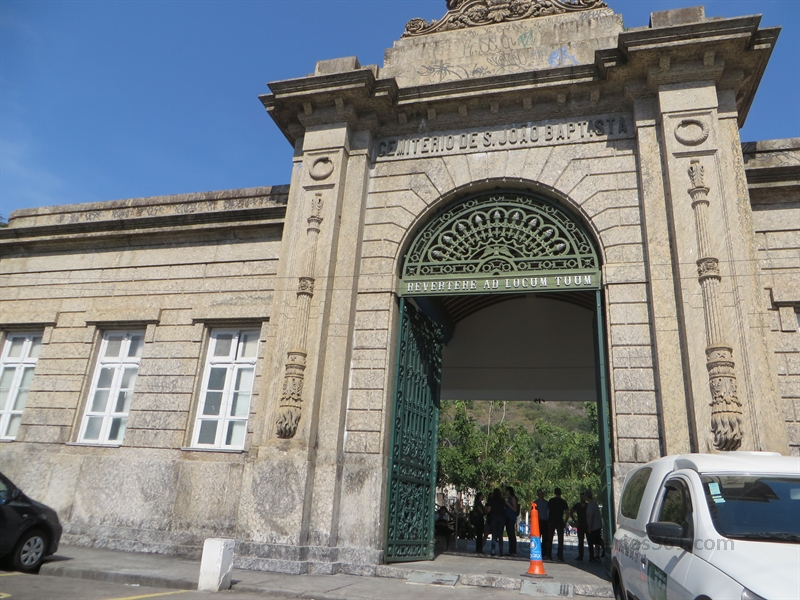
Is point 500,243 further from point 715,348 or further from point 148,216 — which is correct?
point 148,216

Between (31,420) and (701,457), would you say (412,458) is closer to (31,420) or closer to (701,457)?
(701,457)

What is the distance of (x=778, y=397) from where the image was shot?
742cm

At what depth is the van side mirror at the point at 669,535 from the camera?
377 cm

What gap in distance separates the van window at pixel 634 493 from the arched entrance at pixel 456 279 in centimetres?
286

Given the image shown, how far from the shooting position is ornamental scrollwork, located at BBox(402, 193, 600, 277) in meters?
9.40

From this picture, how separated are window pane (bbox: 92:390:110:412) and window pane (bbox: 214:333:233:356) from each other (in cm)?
240

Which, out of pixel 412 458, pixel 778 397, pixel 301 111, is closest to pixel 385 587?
pixel 412 458

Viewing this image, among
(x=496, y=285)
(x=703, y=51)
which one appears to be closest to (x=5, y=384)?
(x=496, y=285)

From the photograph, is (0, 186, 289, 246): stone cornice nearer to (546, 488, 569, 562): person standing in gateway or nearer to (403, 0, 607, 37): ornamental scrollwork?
(403, 0, 607, 37): ornamental scrollwork

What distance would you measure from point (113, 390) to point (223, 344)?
2374mm

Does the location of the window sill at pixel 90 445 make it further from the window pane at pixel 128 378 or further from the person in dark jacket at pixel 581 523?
the person in dark jacket at pixel 581 523

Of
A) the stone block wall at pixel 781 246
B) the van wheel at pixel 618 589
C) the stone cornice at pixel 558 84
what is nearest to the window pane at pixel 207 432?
the stone cornice at pixel 558 84

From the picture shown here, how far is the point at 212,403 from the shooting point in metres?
10.5

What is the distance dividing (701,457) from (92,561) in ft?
26.1
